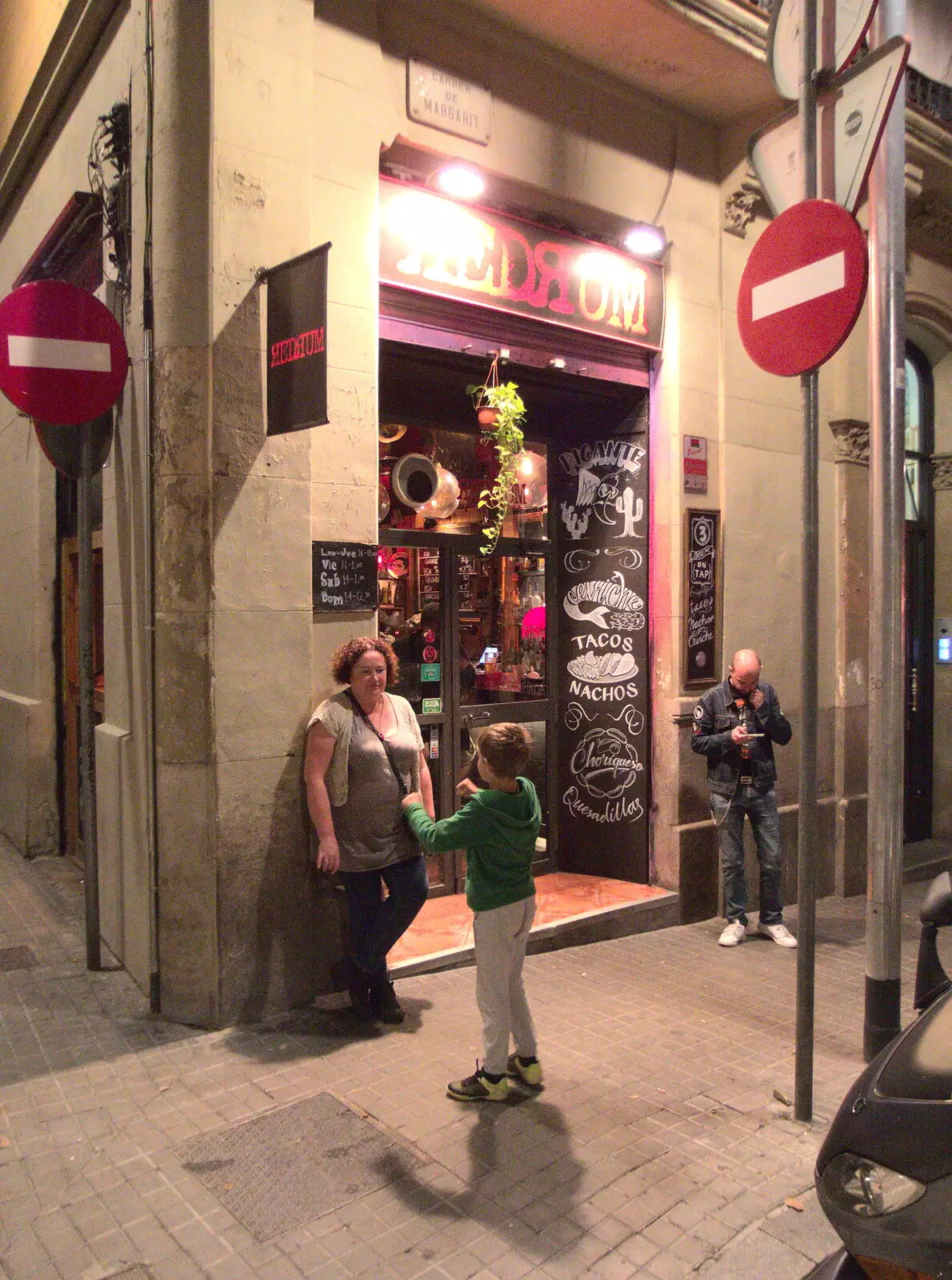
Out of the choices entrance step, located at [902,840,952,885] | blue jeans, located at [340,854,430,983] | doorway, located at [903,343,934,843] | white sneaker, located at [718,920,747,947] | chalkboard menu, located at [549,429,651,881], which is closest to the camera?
blue jeans, located at [340,854,430,983]

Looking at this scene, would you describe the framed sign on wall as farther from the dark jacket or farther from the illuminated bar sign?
the illuminated bar sign

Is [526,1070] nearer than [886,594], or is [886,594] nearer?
[526,1070]

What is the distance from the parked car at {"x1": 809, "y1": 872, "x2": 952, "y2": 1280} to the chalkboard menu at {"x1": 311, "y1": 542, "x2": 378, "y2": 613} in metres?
3.54

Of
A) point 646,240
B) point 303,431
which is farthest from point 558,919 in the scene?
point 646,240

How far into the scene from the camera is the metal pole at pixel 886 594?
14.6ft

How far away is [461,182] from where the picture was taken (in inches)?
236

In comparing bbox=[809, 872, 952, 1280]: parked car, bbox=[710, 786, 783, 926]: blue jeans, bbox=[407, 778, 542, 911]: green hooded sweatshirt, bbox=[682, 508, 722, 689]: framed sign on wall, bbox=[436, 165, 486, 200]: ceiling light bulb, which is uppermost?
bbox=[436, 165, 486, 200]: ceiling light bulb

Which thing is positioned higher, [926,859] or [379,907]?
[379,907]

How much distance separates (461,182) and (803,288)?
2977mm

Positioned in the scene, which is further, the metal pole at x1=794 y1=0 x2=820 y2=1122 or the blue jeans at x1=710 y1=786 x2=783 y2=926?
the blue jeans at x1=710 y1=786 x2=783 y2=926

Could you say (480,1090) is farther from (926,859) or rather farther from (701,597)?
(926,859)

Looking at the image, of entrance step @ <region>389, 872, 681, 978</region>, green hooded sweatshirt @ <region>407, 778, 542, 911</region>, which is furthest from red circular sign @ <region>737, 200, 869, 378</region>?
entrance step @ <region>389, 872, 681, 978</region>

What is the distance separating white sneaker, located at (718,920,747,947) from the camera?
6598 mm

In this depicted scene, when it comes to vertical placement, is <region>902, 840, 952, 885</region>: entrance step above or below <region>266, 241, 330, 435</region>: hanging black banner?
below
